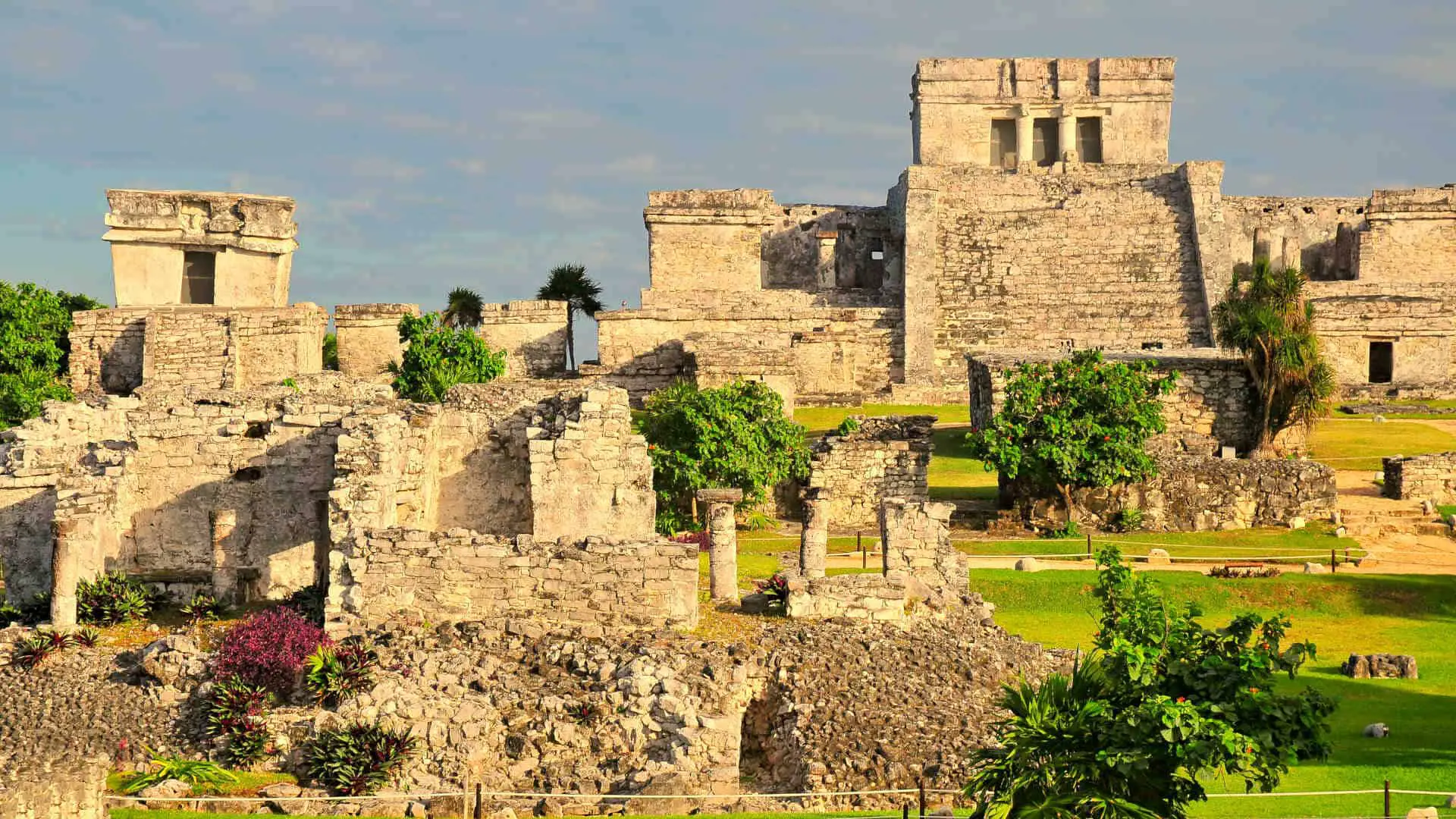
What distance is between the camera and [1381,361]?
146 feet

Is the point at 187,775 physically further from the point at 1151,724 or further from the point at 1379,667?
the point at 1379,667

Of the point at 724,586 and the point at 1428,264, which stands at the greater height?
the point at 1428,264

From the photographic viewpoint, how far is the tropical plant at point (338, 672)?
1672cm

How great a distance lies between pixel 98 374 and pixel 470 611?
24.5 m

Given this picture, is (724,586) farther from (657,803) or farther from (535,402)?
(657,803)

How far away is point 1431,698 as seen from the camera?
20438 mm

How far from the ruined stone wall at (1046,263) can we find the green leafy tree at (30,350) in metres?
18.9

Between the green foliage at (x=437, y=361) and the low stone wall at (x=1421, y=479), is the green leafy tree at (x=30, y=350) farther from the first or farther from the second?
the low stone wall at (x=1421, y=479)

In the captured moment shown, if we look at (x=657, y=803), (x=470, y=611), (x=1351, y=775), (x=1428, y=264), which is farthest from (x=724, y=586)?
(x=1428, y=264)

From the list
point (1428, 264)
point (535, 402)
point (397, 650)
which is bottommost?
point (397, 650)

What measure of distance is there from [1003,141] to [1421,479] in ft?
77.9

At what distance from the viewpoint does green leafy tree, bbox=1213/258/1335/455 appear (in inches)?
1335

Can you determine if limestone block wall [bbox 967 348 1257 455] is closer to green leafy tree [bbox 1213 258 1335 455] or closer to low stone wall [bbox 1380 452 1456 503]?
green leafy tree [bbox 1213 258 1335 455]

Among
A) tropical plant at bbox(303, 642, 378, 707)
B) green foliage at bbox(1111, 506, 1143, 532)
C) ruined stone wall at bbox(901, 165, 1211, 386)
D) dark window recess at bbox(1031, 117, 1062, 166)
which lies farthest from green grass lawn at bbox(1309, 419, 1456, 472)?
tropical plant at bbox(303, 642, 378, 707)
